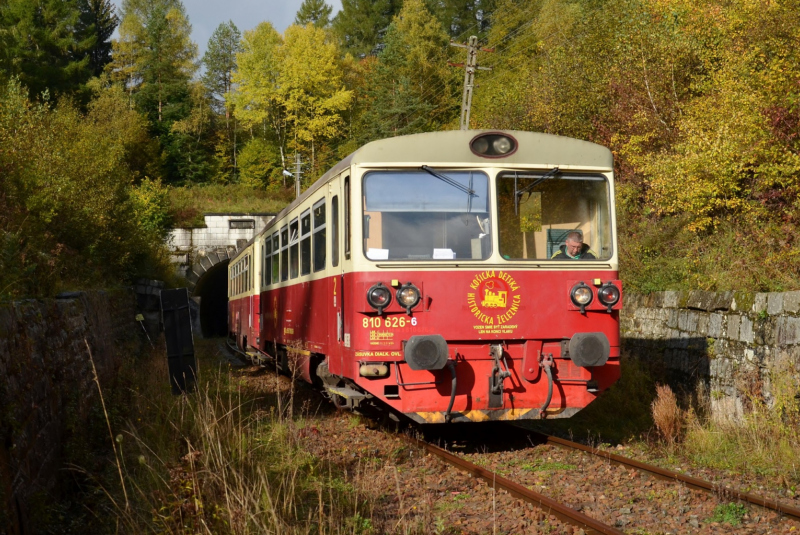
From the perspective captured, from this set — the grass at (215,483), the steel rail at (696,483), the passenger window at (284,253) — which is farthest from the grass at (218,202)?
the steel rail at (696,483)

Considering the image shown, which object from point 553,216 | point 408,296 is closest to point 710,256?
point 553,216

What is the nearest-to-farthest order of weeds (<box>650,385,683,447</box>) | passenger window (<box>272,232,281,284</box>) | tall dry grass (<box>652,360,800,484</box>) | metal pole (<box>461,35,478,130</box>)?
tall dry grass (<box>652,360,800,484</box>)
weeds (<box>650,385,683,447</box>)
passenger window (<box>272,232,281,284</box>)
metal pole (<box>461,35,478,130</box>)

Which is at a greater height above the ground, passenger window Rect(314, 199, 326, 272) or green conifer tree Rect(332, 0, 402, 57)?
green conifer tree Rect(332, 0, 402, 57)

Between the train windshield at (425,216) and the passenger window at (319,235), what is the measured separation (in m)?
1.50

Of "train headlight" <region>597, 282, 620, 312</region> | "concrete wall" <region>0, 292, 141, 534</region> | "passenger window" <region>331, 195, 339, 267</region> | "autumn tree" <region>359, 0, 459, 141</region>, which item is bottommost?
"concrete wall" <region>0, 292, 141, 534</region>

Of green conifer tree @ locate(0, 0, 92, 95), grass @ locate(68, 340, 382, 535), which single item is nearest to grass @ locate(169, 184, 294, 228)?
green conifer tree @ locate(0, 0, 92, 95)

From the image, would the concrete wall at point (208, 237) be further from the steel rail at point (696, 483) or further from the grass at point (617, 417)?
the steel rail at point (696, 483)

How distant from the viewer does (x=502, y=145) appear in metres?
7.76

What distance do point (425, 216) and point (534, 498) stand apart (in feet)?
9.16

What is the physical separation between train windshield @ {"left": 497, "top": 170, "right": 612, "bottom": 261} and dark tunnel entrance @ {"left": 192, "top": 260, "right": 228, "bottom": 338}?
2984 centimetres

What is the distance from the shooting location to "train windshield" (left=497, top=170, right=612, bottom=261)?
7.72 meters

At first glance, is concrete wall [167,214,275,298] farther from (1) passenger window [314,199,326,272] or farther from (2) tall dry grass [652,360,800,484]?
(2) tall dry grass [652,360,800,484]

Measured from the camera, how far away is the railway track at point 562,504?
541 centimetres

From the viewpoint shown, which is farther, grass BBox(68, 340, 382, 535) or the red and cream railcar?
the red and cream railcar
